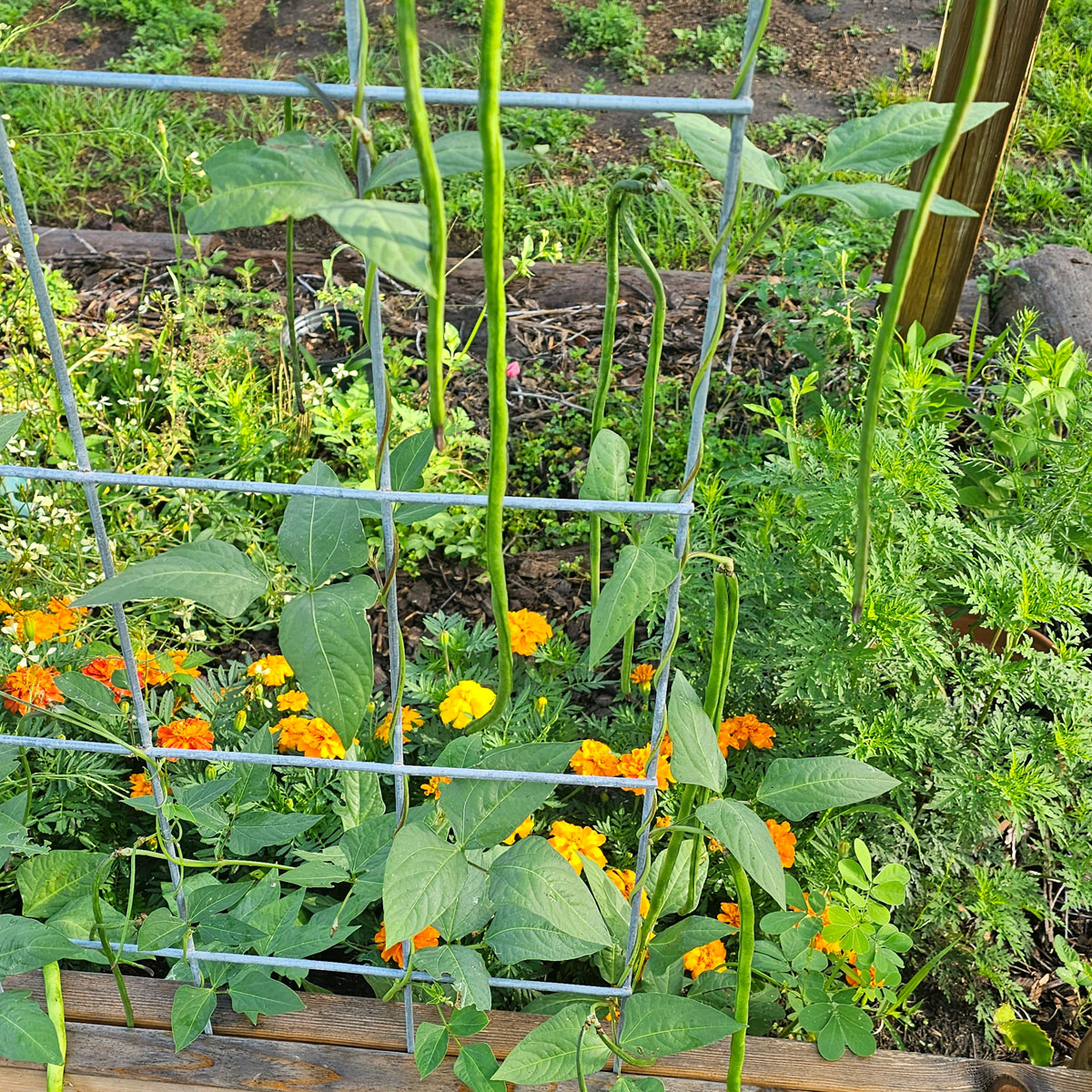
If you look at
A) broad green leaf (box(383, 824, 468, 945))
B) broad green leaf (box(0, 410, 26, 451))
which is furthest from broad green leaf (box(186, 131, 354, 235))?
broad green leaf (box(383, 824, 468, 945))

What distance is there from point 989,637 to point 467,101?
147 cm

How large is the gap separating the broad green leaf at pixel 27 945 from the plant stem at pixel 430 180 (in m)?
0.85

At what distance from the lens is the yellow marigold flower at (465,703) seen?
1526 mm

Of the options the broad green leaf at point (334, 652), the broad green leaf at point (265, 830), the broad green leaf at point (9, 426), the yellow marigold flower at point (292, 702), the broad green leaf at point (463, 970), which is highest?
the broad green leaf at point (9, 426)

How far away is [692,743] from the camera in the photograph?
0.99 meters

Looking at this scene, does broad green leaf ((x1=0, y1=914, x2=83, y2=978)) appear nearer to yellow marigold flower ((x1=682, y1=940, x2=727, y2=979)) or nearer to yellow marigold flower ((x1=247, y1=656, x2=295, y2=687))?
yellow marigold flower ((x1=247, y1=656, x2=295, y2=687))

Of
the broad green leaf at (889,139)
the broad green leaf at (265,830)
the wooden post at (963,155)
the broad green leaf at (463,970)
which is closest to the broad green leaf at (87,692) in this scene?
the broad green leaf at (265,830)

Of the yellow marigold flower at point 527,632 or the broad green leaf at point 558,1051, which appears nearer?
the broad green leaf at point 558,1051

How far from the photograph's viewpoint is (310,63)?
155 inches

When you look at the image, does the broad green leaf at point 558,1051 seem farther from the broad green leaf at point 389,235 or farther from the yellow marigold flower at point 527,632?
the broad green leaf at point 389,235

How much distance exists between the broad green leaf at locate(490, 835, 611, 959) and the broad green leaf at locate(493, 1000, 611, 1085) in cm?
15

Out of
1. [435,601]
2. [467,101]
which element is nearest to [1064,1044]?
[435,601]

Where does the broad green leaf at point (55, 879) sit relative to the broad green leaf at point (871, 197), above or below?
below

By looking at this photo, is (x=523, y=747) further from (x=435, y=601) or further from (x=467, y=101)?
(x=435, y=601)
